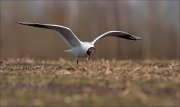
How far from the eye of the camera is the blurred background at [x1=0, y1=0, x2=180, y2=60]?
118 feet

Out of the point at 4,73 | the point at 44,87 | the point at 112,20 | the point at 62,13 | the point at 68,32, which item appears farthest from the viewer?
the point at 62,13

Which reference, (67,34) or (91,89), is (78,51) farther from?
(91,89)

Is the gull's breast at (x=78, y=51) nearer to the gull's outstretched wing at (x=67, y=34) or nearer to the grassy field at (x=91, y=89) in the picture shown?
the gull's outstretched wing at (x=67, y=34)

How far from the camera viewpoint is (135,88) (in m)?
9.70

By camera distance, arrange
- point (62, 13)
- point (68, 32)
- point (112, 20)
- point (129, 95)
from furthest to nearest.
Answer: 1. point (62, 13)
2. point (112, 20)
3. point (68, 32)
4. point (129, 95)

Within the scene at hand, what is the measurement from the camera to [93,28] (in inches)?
1542

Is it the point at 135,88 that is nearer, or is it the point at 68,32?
the point at 135,88

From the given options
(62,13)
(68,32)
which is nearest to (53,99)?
(68,32)

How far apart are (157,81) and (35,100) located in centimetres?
283

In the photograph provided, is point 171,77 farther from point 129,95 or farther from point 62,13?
point 62,13

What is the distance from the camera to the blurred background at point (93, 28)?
36094 mm

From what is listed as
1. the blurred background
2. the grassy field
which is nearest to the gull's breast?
the grassy field

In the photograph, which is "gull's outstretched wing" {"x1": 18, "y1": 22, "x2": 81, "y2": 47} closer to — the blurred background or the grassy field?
the grassy field

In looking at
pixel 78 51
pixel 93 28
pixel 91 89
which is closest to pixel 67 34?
pixel 78 51
